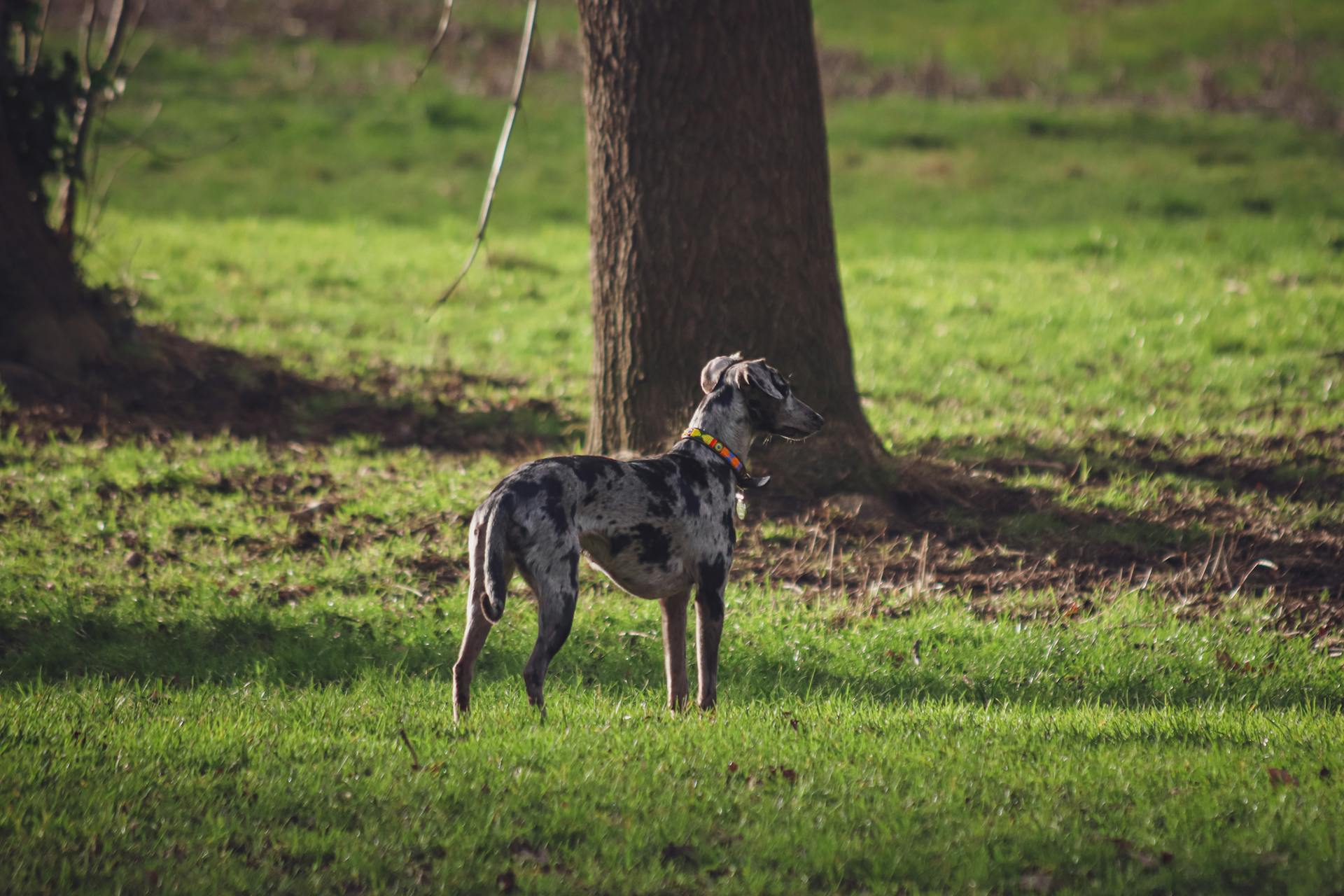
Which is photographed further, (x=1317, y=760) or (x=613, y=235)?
(x=613, y=235)

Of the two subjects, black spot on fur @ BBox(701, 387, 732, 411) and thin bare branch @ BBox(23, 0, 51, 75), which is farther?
thin bare branch @ BBox(23, 0, 51, 75)

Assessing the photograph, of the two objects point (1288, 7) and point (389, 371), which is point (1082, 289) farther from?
point (1288, 7)

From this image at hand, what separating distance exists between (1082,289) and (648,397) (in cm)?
860

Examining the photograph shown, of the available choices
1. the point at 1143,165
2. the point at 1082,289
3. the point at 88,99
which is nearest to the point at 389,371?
the point at 88,99

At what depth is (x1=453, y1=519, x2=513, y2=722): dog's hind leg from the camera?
5.82 m

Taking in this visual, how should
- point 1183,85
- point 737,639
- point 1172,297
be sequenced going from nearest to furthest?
1. point 737,639
2. point 1172,297
3. point 1183,85

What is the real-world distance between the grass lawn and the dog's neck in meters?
1.35

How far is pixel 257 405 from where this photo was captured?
38.2ft

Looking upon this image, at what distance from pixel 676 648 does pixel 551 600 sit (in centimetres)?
93

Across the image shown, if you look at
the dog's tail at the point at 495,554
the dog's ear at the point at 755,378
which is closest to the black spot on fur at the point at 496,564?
A: the dog's tail at the point at 495,554

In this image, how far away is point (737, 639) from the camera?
7.44 m

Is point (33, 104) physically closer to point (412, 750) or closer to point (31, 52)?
point (31, 52)

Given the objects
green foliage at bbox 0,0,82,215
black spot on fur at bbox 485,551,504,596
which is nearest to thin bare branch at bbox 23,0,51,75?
green foliage at bbox 0,0,82,215

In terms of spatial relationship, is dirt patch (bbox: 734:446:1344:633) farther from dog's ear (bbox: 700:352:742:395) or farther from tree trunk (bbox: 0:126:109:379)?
tree trunk (bbox: 0:126:109:379)
